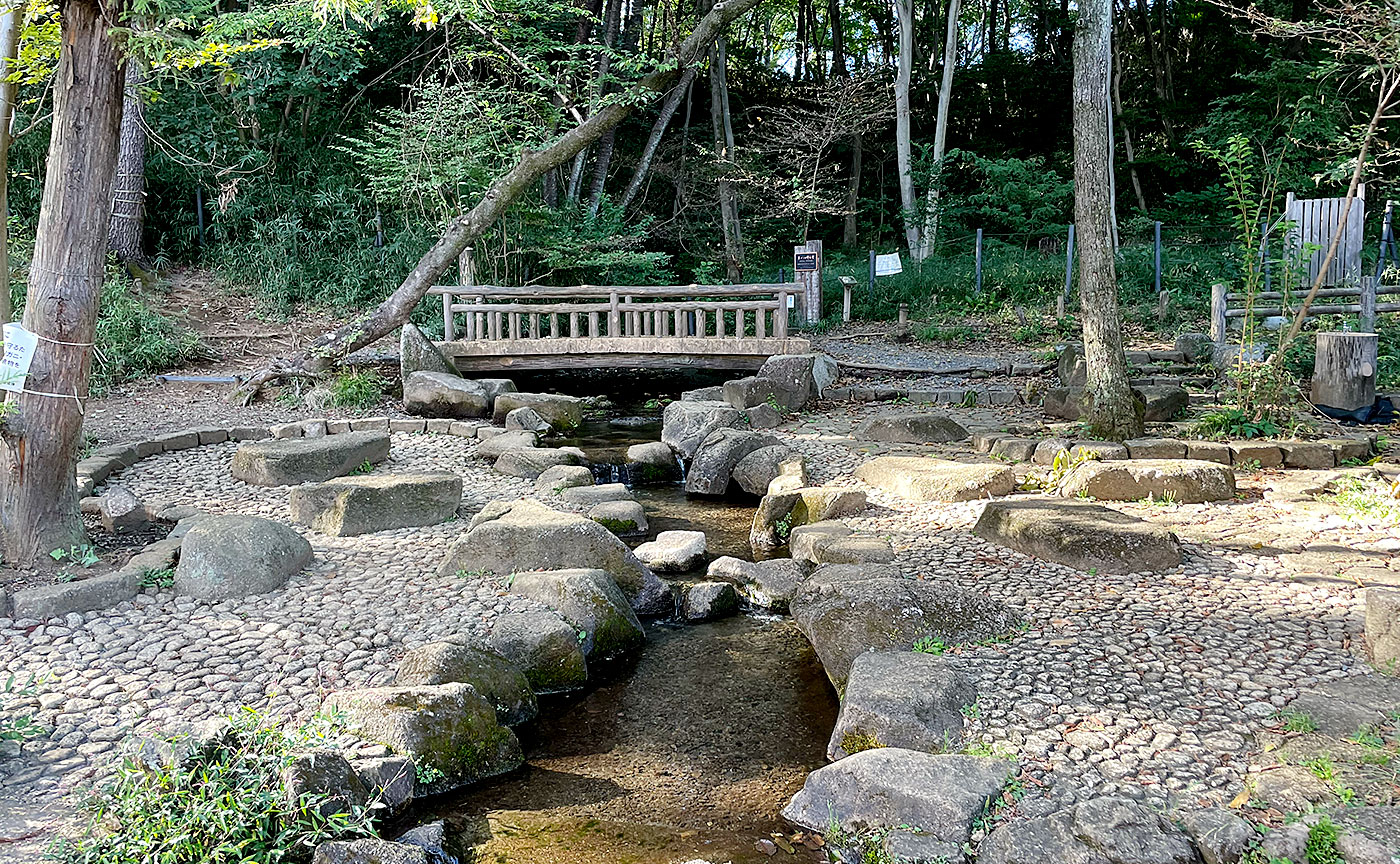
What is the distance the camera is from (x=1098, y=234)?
305 inches

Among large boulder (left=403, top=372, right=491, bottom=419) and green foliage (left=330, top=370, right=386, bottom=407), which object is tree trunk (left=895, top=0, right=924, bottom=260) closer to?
large boulder (left=403, top=372, right=491, bottom=419)

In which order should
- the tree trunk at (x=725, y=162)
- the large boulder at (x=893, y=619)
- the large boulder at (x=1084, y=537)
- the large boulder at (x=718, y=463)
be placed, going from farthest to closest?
the tree trunk at (x=725, y=162) → the large boulder at (x=718, y=463) → the large boulder at (x=1084, y=537) → the large boulder at (x=893, y=619)

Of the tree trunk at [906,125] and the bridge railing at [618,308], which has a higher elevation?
the tree trunk at [906,125]

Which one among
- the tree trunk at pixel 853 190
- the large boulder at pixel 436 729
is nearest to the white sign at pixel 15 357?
the large boulder at pixel 436 729

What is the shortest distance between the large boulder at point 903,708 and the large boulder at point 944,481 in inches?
110

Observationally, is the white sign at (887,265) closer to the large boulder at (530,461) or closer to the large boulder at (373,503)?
the large boulder at (530,461)

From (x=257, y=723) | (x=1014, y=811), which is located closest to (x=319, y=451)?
(x=257, y=723)

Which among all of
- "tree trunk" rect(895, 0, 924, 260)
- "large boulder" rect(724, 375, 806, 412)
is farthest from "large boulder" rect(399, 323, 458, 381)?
"tree trunk" rect(895, 0, 924, 260)

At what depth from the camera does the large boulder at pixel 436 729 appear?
3.78 meters

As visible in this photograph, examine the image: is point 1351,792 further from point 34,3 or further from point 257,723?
point 34,3

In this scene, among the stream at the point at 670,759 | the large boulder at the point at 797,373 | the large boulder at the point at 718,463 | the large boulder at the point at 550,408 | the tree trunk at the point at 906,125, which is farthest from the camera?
A: the tree trunk at the point at 906,125

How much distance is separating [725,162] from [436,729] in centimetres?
1425

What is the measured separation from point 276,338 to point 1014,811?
1291cm

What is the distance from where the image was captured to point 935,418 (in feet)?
29.5
